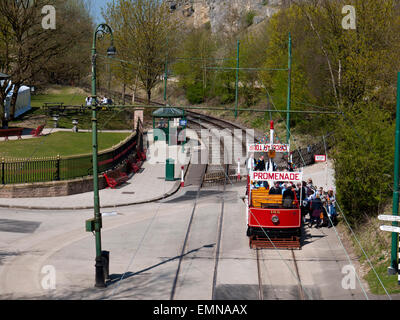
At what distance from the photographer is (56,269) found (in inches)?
651

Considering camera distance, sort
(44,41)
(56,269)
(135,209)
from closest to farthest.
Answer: (56,269)
(135,209)
(44,41)

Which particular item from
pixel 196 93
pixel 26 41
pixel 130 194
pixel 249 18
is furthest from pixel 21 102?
pixel 249 18

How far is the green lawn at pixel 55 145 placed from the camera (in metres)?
31.6

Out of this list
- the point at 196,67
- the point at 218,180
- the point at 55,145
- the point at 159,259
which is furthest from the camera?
the point at 196,67

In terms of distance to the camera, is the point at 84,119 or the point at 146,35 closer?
the point at 84,119

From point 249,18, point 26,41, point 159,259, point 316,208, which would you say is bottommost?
point 159,259

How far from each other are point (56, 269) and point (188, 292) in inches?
172

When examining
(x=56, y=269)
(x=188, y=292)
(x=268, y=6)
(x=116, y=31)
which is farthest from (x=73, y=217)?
(x=268, y=6)

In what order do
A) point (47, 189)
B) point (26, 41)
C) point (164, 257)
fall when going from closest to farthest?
point (164, 257) < point (47, 189) < point (26, 41)

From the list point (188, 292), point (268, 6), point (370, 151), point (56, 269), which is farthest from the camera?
point (268, 6)

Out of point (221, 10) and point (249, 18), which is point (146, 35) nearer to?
point (249, 18)

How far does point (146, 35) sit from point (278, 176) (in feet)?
112

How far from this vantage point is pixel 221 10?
5354 inches
